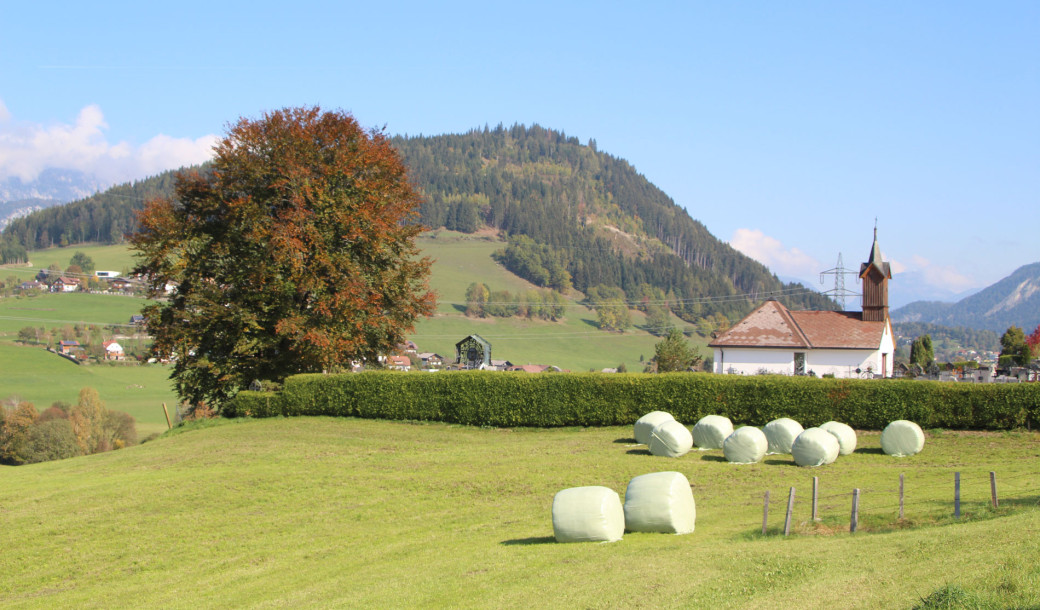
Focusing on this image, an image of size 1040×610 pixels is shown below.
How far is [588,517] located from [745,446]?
11272 mm

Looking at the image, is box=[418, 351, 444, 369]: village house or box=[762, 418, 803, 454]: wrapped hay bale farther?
box=[418, 351, 444, 369]: village house

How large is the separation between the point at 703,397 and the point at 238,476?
691 inches

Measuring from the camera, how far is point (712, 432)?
26.2m

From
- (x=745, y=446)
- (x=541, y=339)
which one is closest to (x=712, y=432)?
(x=745, y=446)

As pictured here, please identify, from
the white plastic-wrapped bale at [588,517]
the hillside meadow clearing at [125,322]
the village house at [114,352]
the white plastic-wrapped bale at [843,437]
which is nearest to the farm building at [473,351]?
the hillside meadow clearing at [125,322]

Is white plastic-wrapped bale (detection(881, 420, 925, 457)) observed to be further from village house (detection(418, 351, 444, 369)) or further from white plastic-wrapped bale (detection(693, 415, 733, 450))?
village house (detection(418, 351, 444, 369))

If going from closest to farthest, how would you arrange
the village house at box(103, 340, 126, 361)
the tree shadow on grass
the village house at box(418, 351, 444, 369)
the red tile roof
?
the tree shadow on grass → the red tile roof → the village house at box(418, 351, 444, 369) → the village house at box(103, 340, 126, 361)

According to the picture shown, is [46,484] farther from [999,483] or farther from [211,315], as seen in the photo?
[999,483]

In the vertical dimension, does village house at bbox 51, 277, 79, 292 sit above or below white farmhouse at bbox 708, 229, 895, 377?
above

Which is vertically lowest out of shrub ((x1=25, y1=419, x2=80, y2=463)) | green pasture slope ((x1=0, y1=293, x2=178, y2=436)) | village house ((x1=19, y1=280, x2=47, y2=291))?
shrub ((x1=25, y1=419, x2=80, y2=463))

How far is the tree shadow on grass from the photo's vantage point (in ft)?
48.3

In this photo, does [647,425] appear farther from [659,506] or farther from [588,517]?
[588,517]

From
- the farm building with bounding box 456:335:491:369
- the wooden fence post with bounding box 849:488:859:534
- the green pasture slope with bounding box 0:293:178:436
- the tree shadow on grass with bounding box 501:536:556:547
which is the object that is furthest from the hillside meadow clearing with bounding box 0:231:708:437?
the wooden fence post with bounding box 849:488:859:534

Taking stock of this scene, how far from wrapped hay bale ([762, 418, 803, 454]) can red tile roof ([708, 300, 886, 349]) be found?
3006 cm
